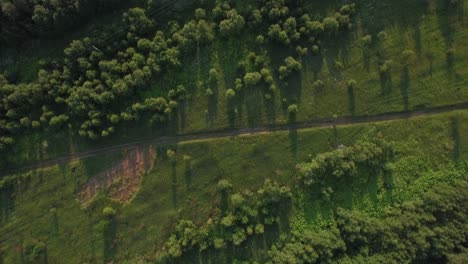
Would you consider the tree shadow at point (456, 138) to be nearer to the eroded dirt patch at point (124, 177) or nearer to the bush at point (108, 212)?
the eroded dirt patch at point (124, 177)

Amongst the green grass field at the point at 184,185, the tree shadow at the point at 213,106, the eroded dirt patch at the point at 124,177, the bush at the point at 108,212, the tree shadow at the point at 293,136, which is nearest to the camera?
the green grass field at the point at 184,185

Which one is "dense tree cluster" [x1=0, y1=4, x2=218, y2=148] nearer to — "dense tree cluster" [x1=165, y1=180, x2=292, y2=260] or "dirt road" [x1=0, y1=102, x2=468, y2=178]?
"dirt road" [x1=0, y1=102, x2=468, y2=178]

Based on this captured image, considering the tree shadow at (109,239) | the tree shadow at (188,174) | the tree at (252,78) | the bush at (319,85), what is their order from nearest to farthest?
the tree at (252,78), the bush at (319,85), the tree shadow at (188,174), the tree shadow at (109,239)

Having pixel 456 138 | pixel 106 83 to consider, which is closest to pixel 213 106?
pixel 106 83

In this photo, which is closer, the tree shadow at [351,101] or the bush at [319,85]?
the bush at [319,85]

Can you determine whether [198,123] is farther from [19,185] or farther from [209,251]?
[19,185]

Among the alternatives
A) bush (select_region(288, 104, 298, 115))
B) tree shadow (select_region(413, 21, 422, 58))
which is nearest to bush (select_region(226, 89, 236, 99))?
bush (select_region(288, 104, 298, 115))

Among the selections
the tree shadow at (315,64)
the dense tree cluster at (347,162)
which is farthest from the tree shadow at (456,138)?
the tree shadow at (315,64)
